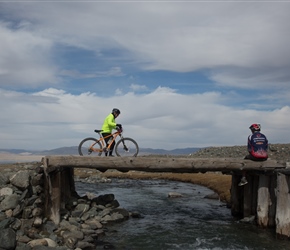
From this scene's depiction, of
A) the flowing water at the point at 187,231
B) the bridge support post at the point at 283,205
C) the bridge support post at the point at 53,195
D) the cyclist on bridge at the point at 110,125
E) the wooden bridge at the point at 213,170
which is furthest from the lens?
the cyclist on bridge at the point at 110,125

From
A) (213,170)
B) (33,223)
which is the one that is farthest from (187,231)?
(33,223)

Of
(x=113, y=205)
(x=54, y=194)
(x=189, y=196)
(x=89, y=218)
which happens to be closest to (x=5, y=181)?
(x=54, y=194)

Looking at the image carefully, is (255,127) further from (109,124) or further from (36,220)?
(36,220)

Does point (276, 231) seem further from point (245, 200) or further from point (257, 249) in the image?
point (245, 200)

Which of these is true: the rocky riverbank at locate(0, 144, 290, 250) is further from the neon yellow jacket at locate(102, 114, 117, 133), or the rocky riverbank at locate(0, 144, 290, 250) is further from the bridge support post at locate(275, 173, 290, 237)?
the bridge support post at locate(275, 173, 290, 237)

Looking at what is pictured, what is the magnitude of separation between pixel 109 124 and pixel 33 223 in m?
6.62

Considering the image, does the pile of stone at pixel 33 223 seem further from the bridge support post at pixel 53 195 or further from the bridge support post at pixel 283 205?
the bridge support post at pixel 283 205

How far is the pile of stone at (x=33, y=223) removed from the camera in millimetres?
14398

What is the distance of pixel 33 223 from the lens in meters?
16.2

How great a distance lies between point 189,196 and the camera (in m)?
31.6

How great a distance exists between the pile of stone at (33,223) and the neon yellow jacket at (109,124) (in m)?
4.40

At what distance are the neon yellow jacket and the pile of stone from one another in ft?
14.4

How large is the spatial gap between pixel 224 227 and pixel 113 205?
7.25 metres

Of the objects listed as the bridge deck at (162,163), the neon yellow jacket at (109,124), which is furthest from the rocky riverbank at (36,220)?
the neon yellow jacket at (109,124)
